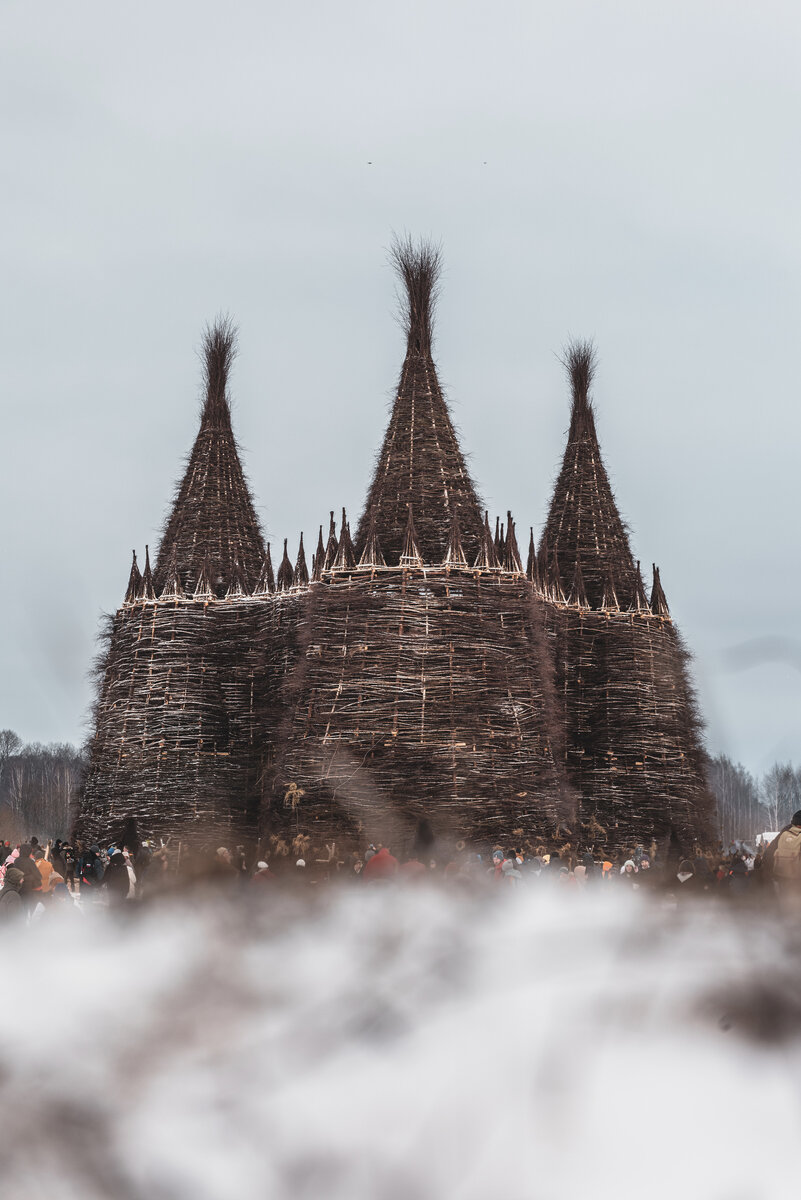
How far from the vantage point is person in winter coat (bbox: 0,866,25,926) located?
12.2m

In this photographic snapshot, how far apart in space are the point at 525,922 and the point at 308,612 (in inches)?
755

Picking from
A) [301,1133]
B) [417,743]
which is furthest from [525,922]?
[417,743]

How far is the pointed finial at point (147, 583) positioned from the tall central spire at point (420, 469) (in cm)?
607

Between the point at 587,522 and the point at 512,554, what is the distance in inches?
405

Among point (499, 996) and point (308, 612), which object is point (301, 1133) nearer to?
point (499, 996)

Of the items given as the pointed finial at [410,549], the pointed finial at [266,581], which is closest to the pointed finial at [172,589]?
the pointed finial at [266,581]

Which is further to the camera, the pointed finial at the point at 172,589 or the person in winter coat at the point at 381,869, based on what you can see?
the pointed finial at the point at 172,589

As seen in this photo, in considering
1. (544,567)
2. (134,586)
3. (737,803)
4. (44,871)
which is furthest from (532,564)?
(737,803)

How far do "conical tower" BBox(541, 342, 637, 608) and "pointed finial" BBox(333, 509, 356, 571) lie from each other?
9970mm

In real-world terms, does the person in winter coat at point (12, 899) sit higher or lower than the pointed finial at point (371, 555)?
lower

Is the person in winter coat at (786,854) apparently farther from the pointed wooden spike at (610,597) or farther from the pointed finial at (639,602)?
the pointed finial at (639,602)

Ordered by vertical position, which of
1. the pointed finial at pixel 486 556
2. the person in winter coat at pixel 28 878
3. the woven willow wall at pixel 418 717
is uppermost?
the pointed finial at pixel 486 556

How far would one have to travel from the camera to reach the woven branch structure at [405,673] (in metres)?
26.7

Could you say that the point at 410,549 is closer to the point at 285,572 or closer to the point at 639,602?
the point at 285,572
